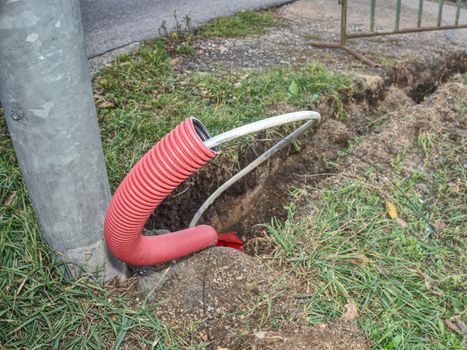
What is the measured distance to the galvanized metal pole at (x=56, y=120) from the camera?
1.64m

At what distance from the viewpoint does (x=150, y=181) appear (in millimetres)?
1841

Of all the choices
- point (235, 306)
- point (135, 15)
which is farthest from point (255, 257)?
point (135, 15)

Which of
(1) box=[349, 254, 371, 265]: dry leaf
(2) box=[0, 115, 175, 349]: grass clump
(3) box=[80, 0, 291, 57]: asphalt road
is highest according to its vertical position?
(3) box=[80, 0, 291, 57]: asphalt road

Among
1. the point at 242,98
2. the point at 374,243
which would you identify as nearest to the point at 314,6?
the point at 242,98

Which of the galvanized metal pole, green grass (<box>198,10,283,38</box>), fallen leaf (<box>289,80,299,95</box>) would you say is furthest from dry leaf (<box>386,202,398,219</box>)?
green grass (<box>198,10,283,38</box>)

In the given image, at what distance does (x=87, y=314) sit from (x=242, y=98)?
1900mm

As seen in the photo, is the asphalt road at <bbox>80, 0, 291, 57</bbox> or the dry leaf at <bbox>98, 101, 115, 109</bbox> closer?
the dry leaf at <bbox>98, 101, 115, 109</bbox>

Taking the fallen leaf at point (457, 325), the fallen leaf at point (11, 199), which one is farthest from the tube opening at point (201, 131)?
the fallen leaf at point (457, 325)

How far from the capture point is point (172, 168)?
1.81 meters

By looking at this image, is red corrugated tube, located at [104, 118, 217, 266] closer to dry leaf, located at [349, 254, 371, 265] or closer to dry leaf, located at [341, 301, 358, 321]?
dry leaf, located at [341, 301, 358, 321]

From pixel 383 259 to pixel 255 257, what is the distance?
62 centimetres

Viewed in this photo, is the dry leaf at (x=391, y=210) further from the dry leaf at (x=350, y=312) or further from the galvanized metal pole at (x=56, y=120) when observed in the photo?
the galvanized metal pole at (x=56, y=120)

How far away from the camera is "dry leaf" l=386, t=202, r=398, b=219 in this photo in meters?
2.91

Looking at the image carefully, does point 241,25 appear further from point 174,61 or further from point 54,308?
point 54,308
